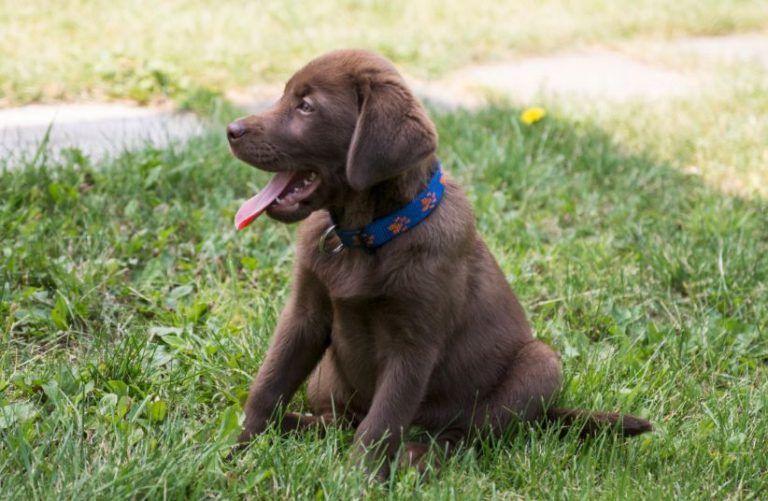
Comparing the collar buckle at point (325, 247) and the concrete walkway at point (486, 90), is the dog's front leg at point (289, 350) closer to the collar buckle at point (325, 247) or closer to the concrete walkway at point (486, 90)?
the collar buckle at point (325, 247)

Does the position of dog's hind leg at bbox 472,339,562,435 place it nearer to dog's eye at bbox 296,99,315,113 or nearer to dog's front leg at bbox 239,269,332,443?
dog's front leg at bbox 239,269,332,443

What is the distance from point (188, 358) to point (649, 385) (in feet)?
4.78

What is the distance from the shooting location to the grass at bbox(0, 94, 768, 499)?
2529 mm

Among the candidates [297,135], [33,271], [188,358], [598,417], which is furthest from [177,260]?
[598,417]

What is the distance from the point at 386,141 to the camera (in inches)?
102

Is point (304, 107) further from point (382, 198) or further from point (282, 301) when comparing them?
point (282, 301)

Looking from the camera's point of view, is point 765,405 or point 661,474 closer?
point 661,474

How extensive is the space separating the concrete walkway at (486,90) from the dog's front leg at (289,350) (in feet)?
5.93

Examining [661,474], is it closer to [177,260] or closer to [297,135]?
[297,135]

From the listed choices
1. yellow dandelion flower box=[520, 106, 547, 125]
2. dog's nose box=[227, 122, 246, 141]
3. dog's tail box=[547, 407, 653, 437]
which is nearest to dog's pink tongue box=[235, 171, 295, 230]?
dog's nose box=[227, 122, 246, 141]

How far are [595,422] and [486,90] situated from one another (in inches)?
146

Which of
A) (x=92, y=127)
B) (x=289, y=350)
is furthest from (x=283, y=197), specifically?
(x=92, y=127)

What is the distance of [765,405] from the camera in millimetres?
3125

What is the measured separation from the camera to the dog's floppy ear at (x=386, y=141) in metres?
2.58
